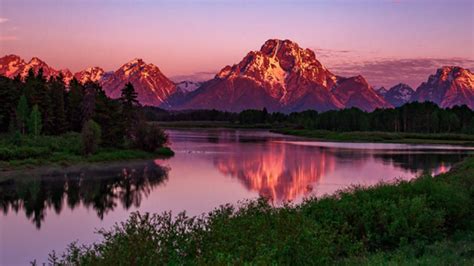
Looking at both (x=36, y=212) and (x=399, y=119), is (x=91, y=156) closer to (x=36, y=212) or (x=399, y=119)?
(x=36, y=212)

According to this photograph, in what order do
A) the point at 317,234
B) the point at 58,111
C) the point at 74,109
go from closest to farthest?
the point at 317,234 < the point at 58,111 < the point at 74,109

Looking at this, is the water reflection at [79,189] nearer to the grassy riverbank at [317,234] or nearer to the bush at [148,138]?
the bush at [148,138]

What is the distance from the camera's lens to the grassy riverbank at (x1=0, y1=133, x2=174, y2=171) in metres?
56.0

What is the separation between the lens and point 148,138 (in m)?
75.5

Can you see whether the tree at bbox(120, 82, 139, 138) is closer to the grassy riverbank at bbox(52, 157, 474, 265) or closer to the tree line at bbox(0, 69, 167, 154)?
the tree line at bbox(0, 69, 167, 154)

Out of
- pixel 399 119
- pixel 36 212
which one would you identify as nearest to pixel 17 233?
pixel 36 212

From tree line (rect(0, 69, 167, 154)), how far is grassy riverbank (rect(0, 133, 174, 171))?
250 centimetres

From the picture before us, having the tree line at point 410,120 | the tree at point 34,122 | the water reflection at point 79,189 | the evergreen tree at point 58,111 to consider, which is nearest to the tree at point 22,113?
the tree at point 34,122

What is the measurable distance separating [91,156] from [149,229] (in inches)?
1978

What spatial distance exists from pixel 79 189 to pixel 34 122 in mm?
29722

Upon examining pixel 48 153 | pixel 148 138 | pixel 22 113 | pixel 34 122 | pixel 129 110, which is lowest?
pixel 48 153

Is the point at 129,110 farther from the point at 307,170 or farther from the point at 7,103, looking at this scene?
the point at 307,170

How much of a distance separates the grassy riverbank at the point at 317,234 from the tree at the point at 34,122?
53718 mm

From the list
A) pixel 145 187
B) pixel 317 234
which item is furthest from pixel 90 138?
pixel 317 234
